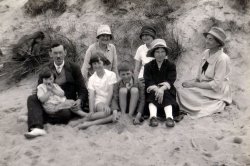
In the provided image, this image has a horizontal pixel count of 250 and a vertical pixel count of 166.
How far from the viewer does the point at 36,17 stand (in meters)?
8.38

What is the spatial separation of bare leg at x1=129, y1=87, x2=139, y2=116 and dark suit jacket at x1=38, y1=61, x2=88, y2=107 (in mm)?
679

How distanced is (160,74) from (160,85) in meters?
0.17

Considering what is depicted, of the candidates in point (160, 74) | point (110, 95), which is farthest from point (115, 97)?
point (160, 74)

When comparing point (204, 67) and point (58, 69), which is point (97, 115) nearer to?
point (58, 69)

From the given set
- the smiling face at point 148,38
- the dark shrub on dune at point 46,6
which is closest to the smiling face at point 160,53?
the smiling face at point 148,38

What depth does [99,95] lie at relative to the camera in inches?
190

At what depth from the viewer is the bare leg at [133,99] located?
4.69 metres

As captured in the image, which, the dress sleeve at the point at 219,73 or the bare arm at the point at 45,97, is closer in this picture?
the bare arm at the point at 45,97

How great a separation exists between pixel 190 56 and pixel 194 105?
2.04 m

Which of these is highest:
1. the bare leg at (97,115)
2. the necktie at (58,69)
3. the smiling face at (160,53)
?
the smiling face at (160,53)

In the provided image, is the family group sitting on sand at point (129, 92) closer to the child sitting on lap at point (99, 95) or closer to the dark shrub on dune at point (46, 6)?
the child sitting on lap at point (99, 95)

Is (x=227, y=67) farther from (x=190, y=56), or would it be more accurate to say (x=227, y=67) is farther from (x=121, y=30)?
(x=121, y=30)

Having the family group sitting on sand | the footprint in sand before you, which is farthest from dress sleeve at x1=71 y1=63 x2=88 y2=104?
the footprint in sand

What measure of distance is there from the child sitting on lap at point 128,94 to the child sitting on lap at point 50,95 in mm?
700
